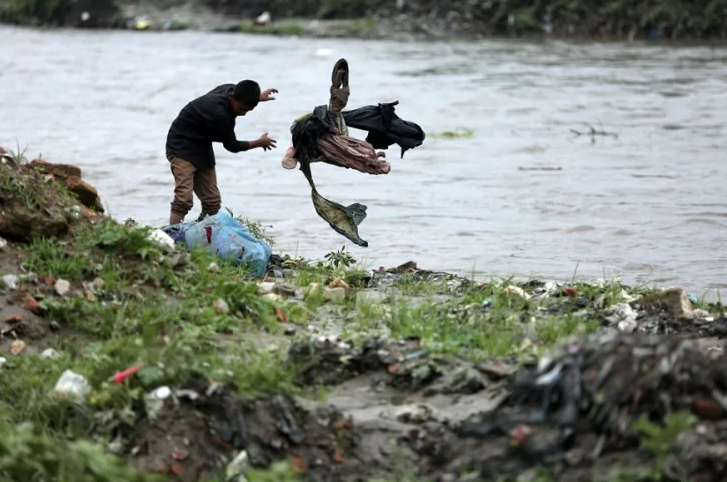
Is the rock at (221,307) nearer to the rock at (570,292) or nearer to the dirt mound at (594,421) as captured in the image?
the dirt mound at (594,421)

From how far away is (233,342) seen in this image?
5.55m

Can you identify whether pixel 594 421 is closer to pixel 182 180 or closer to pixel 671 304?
pixel 671 304

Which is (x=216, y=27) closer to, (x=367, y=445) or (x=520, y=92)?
(x=520, y=92)

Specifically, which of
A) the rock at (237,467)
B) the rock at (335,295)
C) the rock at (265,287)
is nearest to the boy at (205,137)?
the rock at (265,287)

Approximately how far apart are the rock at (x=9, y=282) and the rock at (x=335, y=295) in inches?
66.1

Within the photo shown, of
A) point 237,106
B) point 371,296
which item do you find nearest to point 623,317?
point 371,296

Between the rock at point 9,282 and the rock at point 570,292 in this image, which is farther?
the rock at point 570,292

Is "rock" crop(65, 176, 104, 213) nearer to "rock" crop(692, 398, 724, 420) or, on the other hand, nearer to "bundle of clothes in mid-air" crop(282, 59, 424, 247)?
"bundle of clothes in mid-air" crop(282, 59, 424, 247)

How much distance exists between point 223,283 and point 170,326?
21.5 inches

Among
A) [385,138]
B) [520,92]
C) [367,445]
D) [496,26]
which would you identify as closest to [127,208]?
[385,138]

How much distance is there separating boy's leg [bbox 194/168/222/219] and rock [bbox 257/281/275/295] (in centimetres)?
149

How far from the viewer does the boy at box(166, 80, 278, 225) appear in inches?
308

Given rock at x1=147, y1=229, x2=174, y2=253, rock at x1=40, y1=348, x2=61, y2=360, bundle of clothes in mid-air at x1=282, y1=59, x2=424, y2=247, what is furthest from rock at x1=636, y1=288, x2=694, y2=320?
rock at x1=40, y1=348, x2=61, y2=360

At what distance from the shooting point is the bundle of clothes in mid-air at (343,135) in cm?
750
